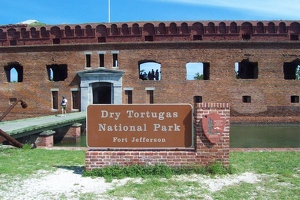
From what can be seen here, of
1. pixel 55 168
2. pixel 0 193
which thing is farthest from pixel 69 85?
pixel 0 193

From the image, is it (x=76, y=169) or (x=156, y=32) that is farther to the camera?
(x=156, y=32)

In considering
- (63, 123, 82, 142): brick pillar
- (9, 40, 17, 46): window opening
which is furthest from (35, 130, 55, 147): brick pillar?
(9, 40, 17, 46): window opening

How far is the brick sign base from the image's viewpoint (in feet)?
19.1

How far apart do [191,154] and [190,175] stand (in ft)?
1.33

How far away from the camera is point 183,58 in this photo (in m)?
21.2

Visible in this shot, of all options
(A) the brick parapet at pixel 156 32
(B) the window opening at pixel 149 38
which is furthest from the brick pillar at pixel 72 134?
(B) the window opening at pixel 149 38

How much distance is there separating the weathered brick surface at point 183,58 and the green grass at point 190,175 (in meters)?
13.6

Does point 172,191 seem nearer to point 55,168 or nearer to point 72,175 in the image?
point 72,175

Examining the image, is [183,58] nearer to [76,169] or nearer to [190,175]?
[76,169]

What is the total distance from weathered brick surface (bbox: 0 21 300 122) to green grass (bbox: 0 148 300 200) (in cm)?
1361

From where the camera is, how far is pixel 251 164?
6.57 meters

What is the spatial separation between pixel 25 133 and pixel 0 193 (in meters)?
6.40

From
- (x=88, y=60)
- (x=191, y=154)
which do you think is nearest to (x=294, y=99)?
(x=88, y=60)

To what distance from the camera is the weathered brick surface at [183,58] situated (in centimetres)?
2098
